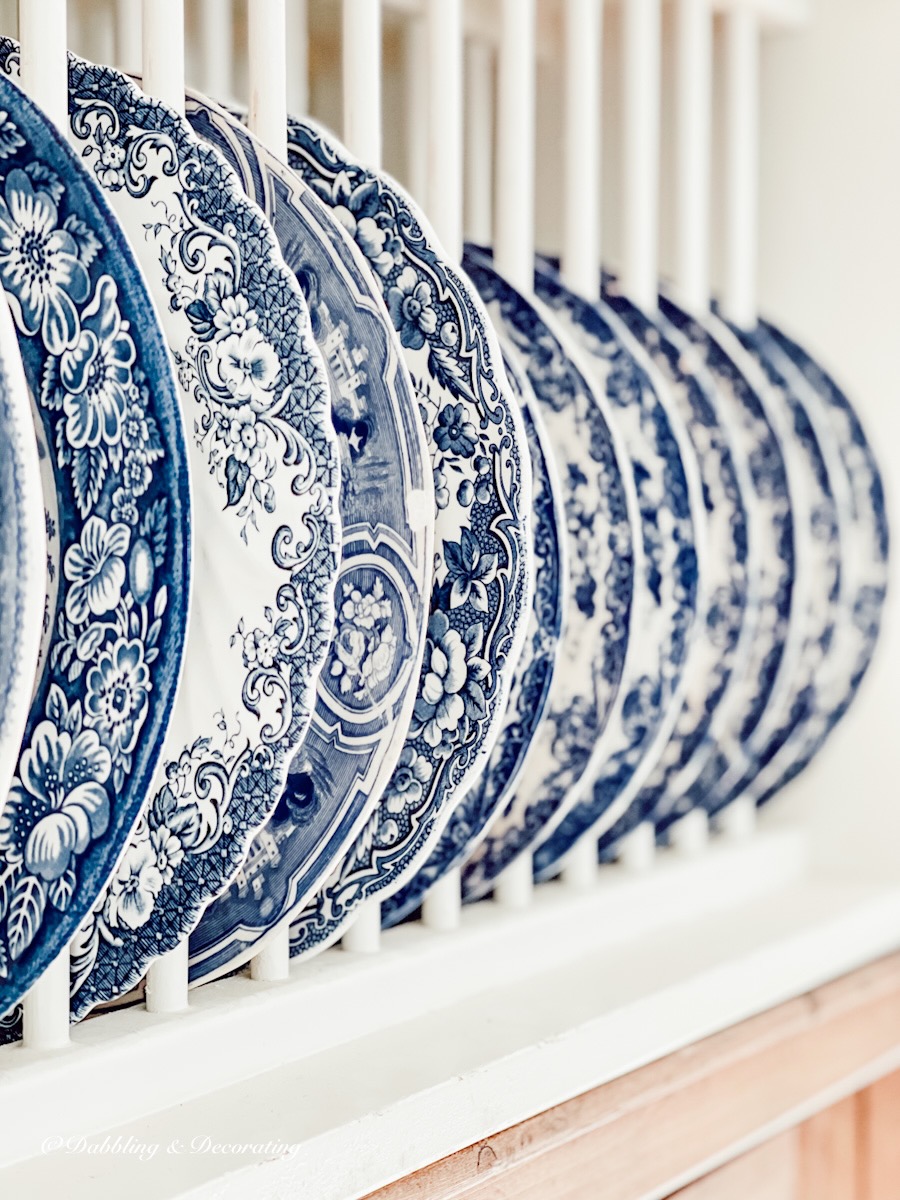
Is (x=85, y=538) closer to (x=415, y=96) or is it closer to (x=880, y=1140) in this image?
(x=415, y=96)

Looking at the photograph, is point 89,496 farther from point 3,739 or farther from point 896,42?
point 896,42

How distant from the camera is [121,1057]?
1.82ft

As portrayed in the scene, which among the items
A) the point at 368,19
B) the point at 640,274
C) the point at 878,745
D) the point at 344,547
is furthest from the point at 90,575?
the point at 878,745

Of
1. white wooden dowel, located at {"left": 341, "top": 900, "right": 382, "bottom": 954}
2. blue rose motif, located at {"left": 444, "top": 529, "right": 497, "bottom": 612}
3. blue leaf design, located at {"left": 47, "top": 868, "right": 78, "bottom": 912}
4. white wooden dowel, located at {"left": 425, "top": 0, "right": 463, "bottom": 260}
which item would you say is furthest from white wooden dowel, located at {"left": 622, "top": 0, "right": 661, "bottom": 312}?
blue leaf design, located at {"left": 47, "top": 868, "right": 78, "bottom": 912}

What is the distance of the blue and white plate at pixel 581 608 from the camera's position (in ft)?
2.50

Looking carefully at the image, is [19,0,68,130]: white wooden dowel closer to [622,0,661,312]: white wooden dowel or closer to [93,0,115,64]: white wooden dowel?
[93,0,115,64]: white wooden dowel

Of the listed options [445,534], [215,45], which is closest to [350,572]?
[445,534]

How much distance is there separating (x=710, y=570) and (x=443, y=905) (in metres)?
0.29

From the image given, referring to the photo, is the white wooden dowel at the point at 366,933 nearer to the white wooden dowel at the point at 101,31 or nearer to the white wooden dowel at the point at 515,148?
the white wooden dowel at the point at 515,148

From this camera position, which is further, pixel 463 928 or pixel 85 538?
pixel 463 928

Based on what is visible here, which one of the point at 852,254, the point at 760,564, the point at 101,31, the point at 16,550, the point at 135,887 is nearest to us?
the point at 16,550

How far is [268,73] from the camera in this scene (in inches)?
25.0

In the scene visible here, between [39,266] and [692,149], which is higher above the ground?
[692,149]

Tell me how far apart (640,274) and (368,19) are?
0.95ft
